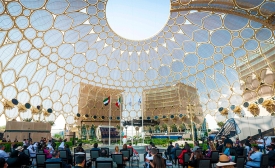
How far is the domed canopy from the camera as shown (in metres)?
28.4

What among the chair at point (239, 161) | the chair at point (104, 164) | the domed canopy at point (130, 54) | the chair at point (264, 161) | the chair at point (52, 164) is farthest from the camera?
the domed canopy at point (130, 54)

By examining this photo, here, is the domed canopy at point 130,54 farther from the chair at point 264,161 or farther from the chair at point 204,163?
the chair at point 204,163

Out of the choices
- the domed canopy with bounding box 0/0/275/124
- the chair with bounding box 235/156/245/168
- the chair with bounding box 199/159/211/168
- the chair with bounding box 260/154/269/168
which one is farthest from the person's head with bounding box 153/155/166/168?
the domed canopy with bounding box 0/0/275/124

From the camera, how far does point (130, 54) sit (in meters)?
44.4

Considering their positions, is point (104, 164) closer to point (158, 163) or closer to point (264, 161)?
point (158, 163)

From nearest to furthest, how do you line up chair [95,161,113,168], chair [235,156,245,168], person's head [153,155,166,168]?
person's head [153,155,166,168], chair [95,161,113,168], chair [235,156,245,168]

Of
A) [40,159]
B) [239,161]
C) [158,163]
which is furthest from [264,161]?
[40,159]

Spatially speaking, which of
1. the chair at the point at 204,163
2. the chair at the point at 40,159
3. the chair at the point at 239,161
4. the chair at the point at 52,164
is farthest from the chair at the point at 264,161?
the chair at the point at 40,159

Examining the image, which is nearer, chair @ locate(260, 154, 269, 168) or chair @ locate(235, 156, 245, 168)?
chair @ locate(235, 156, 245, 168)

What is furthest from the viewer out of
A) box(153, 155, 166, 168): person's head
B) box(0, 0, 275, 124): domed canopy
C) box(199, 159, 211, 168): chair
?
box(0, 0, 275, 124): domed canopy

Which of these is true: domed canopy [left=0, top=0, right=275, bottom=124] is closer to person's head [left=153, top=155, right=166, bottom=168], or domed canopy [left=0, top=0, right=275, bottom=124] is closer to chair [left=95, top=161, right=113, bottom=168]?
chair [left=95, top=161, right=113, bottom=168]

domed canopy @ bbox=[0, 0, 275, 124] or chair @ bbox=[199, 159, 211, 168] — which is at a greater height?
domed canopy @ bbox=[0, 0, 275, 124]

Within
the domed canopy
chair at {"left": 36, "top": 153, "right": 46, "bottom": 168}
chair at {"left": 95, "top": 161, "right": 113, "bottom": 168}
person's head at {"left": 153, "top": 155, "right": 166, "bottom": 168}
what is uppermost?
the domed canopy

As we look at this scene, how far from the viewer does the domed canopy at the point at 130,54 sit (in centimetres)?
2836
